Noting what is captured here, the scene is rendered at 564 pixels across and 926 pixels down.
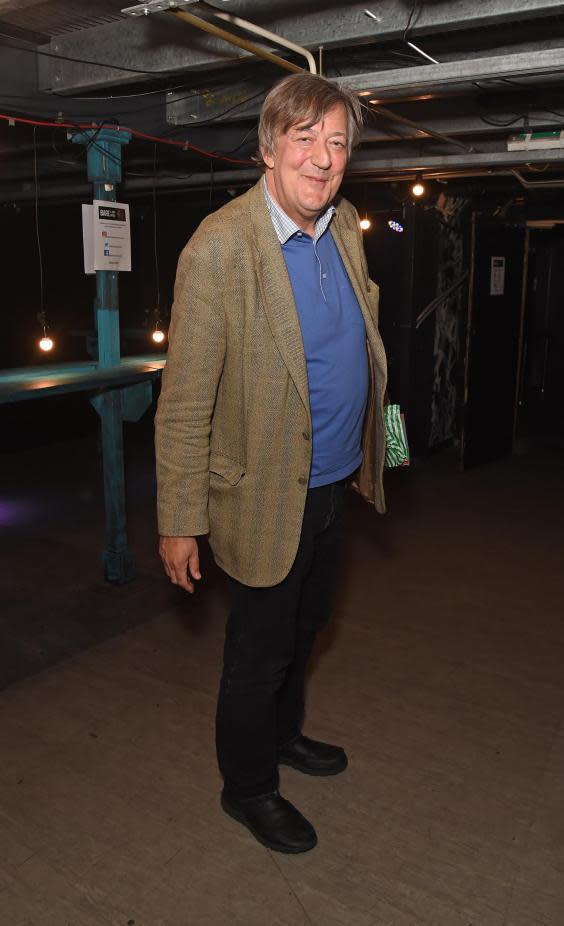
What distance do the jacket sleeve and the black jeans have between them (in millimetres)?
243

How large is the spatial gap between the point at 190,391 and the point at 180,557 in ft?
1.24

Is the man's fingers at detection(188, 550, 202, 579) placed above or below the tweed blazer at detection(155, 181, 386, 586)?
below

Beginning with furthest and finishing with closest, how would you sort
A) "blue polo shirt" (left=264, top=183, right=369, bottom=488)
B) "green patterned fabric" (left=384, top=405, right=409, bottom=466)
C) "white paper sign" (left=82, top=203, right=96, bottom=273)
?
"white paper sign" (left=82, top=203, right=96, bottom=273)
"green patterned fabric" (left=384, top=405, right=409, bottom=466)
"blue polo shirt" (left=264, top=183, right=369, bottom=488)

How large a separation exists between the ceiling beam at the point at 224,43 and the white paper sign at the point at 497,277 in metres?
3.92

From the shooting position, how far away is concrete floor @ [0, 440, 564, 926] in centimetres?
180

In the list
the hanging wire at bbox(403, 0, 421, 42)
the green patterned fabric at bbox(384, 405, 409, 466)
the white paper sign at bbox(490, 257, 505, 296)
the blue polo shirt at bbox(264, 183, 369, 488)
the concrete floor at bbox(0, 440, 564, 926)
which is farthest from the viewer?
the white paper sign at bbox(490, 257, 505, 296)

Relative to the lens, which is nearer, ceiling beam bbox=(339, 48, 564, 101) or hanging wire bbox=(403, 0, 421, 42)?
ceiling beam bbox=(339, 48, 564, 101)

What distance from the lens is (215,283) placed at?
1.57 meters

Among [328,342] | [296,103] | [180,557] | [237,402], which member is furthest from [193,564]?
[296,103]

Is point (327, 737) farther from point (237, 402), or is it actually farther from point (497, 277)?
point (497, 277)

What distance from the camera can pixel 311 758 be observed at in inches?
87.9

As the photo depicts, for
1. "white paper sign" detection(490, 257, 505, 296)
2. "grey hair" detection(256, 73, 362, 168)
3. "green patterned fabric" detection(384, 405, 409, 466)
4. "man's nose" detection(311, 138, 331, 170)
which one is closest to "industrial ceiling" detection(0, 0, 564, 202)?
"grey hair" detection(256, 73, 362, 168)

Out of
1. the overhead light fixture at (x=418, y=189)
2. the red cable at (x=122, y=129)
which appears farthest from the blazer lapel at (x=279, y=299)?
the overhead light fixture at (x=418, y=189)

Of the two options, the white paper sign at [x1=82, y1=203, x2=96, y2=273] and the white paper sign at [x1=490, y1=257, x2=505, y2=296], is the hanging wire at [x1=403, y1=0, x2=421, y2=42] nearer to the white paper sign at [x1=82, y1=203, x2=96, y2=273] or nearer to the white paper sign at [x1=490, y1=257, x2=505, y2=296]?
the white paper sign at [x1=82, y1=203, x2=96, y2=273]
